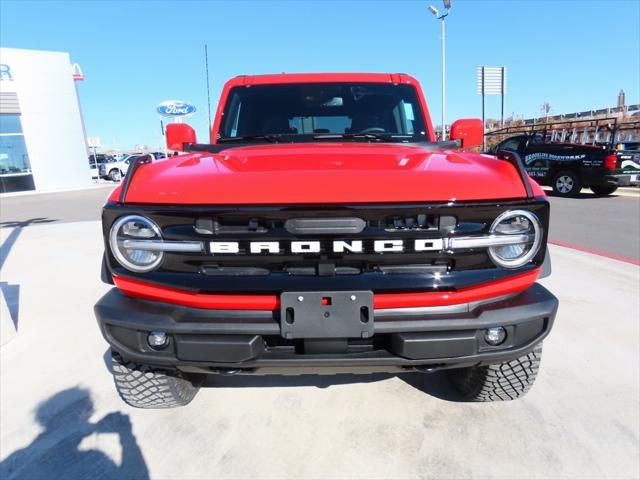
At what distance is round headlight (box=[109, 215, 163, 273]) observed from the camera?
1716 millimetres

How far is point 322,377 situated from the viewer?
2.62 meters

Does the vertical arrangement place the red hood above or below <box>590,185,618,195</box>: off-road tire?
above

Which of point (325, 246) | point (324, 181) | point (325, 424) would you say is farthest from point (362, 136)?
point (325, 424)

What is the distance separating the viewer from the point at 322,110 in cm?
310

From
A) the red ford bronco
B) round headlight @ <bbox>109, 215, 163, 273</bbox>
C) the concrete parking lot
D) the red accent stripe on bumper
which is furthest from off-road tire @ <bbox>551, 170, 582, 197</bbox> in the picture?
round headlight @ <bbox>109, 215, 163, 273</bbox>

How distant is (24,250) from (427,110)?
19.9 ft

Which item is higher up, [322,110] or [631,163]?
[322,110]

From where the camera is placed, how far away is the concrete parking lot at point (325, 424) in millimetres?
1921

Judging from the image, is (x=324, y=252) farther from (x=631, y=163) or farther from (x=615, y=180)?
(x=631, y=163)

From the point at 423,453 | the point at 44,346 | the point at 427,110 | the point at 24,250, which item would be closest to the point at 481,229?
the point at 423,453

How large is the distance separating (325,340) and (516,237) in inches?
34.7

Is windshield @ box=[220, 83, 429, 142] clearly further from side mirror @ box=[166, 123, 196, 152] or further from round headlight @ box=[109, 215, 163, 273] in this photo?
round headlight @ box=[109, 215, 163, 273]

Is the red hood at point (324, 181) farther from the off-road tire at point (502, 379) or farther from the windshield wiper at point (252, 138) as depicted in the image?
the off-road tire at point (502, 379)

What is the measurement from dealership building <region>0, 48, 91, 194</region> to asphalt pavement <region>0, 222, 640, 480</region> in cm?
1832
